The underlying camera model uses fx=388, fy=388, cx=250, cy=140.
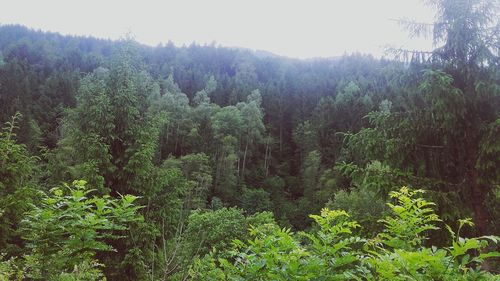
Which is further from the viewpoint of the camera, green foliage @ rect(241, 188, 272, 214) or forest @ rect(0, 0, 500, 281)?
green foliage @ rect(241, 188, 272, 214)

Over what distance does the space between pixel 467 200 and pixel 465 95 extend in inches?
78.1

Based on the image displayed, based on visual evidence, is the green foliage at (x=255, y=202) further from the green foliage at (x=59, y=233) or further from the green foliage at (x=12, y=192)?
the green foliage at (x=59, y=233)

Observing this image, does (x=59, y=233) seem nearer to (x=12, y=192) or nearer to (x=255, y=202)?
(x=12, y=192)

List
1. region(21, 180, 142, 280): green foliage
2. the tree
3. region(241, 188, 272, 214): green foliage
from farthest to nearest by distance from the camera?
region(241, 188, 272, 214): green foliage < the tree < region(21, 180, 142, 280): green foliage

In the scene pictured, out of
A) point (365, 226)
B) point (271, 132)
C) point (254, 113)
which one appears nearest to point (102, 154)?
point (365, 226)

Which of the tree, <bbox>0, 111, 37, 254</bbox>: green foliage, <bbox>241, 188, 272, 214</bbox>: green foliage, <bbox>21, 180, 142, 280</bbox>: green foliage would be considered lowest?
<bbox>241, 188, 272, 214</bbox>: green foliage

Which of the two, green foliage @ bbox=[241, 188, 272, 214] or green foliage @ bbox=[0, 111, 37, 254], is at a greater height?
green foliage @ bbox=[0, 111, 37, 254]

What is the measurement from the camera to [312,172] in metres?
51.2

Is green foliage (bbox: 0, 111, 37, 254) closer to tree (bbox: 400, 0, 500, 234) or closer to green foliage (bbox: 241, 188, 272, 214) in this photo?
tree (bbox: 400, 0, 500, 234)

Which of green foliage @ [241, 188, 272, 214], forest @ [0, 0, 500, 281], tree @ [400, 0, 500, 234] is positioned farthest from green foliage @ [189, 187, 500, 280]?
green foliage @ [241, 188, 272, 214]

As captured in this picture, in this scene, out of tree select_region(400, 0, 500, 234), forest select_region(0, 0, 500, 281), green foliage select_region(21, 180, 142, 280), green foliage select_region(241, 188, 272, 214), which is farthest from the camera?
green foliage select_region(241, 188, 272, 214)

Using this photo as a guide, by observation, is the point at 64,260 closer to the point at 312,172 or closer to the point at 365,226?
the point at 365,226

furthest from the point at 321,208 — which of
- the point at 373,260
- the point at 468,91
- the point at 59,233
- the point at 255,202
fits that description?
the point at 255,202

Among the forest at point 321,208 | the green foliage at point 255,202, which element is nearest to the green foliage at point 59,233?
the forest at point 321,208
